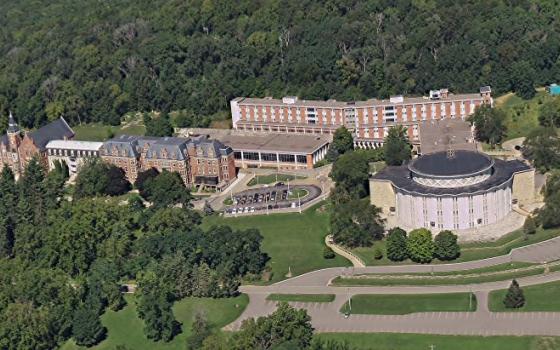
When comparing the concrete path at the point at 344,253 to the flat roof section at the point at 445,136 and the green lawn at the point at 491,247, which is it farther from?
the flat roof section at the point at 445,136

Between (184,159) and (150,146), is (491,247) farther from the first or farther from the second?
(150,146)

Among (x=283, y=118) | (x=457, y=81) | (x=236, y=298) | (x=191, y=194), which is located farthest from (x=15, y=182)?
(x=457, y=81)

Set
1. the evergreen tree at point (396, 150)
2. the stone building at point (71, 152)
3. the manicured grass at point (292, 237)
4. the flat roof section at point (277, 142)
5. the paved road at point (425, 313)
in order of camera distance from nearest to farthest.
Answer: the paved road at point (425, 313), the manicured grass at point (292, 237), the evergreen tree at point (396, 150), the flat roof section at point (277, 142), the stone building at point (71, 152)

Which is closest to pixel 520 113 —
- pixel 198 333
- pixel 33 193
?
pixel 198 333

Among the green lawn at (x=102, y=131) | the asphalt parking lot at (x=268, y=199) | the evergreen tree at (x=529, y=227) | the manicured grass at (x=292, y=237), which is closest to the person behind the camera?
the evergreen tree at (x=529, y=227)

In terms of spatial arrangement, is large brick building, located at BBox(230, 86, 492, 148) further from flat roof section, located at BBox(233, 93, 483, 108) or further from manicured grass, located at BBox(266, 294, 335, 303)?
manicured grass, located at BBox(266, 294, 335, 303)

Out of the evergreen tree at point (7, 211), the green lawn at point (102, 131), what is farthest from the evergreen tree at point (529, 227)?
the green lawn at point (102, 131)
